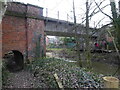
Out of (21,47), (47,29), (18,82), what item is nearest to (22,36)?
(21,47)

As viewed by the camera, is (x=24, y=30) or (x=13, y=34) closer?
(x=13, y=34)

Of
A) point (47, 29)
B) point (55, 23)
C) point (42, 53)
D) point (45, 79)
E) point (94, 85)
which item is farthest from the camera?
point (55, 23)

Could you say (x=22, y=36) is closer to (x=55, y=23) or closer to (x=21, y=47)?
(x=21, y=47)

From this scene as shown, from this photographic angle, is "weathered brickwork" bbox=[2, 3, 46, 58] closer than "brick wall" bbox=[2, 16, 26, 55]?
No

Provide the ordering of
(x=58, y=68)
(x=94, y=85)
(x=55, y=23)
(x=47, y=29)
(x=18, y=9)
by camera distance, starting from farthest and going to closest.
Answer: (x=55, y=23)
(x=47, y=29)
(x=18, y=9)
(x=58, y=68)
(x=94, y=85)

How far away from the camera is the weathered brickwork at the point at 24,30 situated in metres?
8.17

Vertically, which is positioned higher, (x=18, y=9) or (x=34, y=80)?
(x=18, y=9)

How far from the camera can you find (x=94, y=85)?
5.17 m

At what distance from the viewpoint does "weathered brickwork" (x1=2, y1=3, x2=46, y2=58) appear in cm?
817

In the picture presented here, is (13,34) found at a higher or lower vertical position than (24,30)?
lower

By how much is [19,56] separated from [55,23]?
6340mm

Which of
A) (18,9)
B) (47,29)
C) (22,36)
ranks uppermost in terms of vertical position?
(18,9)

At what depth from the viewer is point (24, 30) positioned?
9125mm

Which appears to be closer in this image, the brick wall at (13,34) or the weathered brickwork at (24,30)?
the brick wall at (13,34)
